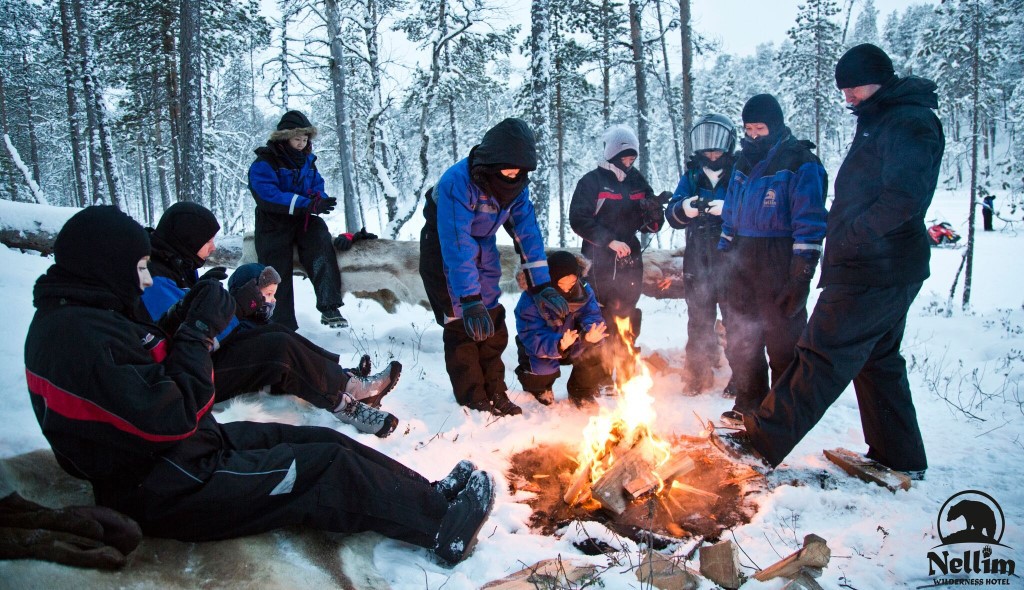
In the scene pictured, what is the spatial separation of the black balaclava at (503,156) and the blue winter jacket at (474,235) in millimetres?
95

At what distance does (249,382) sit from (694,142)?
13.7 feet

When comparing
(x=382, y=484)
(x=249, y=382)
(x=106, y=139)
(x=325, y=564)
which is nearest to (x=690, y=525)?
(x=382, y=484)

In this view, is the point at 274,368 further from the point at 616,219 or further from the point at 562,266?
the point at 616,219

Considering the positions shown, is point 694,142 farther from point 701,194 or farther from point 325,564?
point 325,564

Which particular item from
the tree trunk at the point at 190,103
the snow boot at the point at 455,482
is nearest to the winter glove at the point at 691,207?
the snow boot at the point at 455,482

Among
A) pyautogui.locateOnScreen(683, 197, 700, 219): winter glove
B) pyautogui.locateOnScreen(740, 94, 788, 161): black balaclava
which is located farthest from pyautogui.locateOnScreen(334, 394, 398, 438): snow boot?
pyautogui.locateOnScreen(740, 94, 788, 161): black balaclava

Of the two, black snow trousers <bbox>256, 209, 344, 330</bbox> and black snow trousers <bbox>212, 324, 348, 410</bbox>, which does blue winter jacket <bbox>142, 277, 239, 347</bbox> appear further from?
black snow trousers <bbox>256, 209, 344, 330</bbox>

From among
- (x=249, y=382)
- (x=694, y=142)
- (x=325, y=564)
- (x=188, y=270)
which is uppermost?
(x=694, y=142)

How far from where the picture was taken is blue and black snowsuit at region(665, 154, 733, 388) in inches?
197

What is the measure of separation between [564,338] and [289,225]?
3060 mm

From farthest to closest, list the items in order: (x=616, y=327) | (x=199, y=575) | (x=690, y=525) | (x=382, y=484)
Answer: (x=616, y=327) < (x=690, y=525) < (x=382, y=484) < (x=199, y=575)

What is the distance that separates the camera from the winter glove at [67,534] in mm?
1807

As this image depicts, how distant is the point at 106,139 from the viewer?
1520 centimetres

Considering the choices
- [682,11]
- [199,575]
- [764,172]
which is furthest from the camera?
[682,11]
